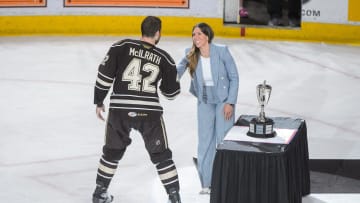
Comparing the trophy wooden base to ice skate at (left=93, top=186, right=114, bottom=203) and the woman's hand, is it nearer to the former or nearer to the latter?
the woman's hand

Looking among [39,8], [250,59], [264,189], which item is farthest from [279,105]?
[39,8]

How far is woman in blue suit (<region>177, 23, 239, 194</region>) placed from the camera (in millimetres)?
6039

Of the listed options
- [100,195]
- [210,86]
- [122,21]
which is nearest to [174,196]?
[100,195]

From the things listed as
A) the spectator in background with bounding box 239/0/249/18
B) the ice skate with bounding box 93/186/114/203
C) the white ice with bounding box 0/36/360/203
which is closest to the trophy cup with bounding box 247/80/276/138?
the white ice with bounding box 0/36/360/203

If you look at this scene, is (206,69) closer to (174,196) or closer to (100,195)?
(174,196)

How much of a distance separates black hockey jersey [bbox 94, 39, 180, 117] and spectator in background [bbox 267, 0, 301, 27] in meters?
7.89

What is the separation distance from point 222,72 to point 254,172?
108 centimetres

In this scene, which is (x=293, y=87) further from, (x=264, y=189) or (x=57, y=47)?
(x=264, y=189)

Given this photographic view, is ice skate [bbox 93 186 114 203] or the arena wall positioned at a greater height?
the arena wall

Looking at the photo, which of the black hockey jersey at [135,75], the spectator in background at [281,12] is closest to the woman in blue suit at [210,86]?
the black hockey jersey at [135,75]

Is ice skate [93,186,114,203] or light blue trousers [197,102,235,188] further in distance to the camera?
light blue trousers [197,102,235,188]

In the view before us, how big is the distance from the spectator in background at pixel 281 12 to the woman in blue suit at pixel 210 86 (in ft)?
24.1

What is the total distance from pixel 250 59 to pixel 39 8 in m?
3.72

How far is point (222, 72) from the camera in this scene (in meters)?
6.06
